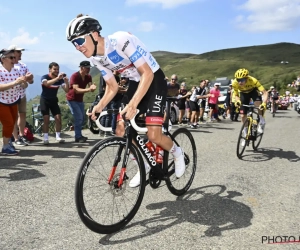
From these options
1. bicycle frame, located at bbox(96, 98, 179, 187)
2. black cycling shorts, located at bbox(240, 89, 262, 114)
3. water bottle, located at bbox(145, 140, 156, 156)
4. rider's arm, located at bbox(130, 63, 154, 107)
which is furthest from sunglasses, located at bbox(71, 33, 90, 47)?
black cycling shorts, located at bbox(240, 89, 262, 114)

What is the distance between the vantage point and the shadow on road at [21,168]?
5.60 meters

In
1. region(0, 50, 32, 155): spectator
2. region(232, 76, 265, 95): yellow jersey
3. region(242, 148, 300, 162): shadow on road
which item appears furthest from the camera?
region(232, 76, 265, 95): yellow jersey

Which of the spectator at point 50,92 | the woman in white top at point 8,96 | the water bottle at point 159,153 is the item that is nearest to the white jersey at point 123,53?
the water bottle at point 159,153

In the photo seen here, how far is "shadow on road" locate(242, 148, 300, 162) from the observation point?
7590mm

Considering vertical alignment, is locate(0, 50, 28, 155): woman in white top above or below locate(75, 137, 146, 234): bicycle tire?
above

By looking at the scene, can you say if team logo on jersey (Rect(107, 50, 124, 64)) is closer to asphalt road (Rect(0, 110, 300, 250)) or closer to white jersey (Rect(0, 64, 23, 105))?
asphalt road (Rect(0, 110, 300, 250))

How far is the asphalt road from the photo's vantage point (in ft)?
10.8

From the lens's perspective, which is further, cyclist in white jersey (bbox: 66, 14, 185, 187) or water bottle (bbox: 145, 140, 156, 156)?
water bottle (bbox: 145, 140, 156, 156)

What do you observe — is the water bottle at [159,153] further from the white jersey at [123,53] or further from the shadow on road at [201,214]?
the white jersey at [123,53]

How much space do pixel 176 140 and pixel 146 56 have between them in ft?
4.76

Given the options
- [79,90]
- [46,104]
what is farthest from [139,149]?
[46,104]

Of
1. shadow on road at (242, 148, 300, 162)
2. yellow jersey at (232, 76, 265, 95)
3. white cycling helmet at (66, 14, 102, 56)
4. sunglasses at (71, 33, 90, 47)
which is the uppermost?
white cycling helmet at (66, 14, 102, 56)

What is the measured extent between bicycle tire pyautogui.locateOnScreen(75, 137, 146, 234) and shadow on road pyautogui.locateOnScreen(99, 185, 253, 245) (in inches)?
6.4

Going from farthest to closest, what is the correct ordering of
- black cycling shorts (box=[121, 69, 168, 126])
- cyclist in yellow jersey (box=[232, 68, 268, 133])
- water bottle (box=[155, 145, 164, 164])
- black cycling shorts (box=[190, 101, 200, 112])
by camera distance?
black cycling shorts (box=[190, 101, 200, 112]), cyclist in yellow jersey (box=[232, 68, 268, 133]), water bottle (box=[155, 145, 164, 164]), black cycling shorts (box=[121, 69, 168, 126])
